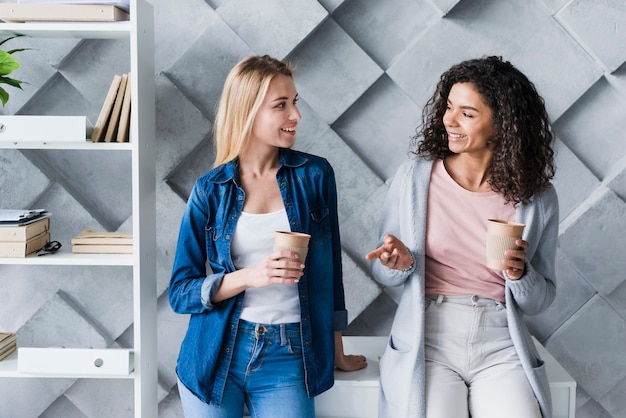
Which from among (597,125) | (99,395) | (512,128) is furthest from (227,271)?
(597,125)

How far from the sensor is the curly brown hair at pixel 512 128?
1748 millimetres

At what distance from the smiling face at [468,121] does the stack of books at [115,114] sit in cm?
84

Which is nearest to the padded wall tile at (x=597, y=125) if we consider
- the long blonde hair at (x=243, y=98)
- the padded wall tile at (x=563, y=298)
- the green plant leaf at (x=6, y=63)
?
the padded wall tile at (x=563, y=298)

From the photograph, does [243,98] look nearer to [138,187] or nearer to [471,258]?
[138,187]

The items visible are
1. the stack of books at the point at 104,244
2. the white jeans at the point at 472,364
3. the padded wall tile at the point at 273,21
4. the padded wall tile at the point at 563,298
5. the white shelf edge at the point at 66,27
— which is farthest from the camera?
Result: the padded wall tile at the point at 563,298

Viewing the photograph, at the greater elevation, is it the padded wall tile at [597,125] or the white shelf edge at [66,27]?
the white shelf edge at [66,27]

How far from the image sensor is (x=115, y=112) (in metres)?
1.96

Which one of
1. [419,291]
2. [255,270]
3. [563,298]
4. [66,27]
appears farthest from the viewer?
[563,298]

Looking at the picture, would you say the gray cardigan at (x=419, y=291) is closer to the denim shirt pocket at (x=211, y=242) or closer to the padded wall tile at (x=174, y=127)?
the denim shirt pocket at (x=211, y=242)

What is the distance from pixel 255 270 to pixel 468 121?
2.03ft

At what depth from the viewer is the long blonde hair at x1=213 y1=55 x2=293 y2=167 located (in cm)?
174

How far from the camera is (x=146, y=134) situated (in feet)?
6.73

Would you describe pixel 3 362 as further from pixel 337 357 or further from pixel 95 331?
pixel 337 357

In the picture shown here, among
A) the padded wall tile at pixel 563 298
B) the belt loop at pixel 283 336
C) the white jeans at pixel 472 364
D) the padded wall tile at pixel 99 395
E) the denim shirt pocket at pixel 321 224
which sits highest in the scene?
the padded wall tile at pixel 99 395
